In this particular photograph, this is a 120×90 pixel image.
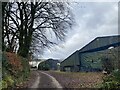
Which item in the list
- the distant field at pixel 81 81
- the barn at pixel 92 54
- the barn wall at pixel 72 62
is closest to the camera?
the distant field at pixel 81 81

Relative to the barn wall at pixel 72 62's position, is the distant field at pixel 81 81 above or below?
below

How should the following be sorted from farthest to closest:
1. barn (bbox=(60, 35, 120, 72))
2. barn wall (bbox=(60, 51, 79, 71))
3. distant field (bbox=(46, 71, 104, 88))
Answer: barn wall (bbox=(60, 51, 79, 71)) → barn (bbox=(60, 35, 120, 72)) → distant field (bbox=(46, 71, 104, 88))

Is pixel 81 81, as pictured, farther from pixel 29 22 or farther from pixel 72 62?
pixel 72 62

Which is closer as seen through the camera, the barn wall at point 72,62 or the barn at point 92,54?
the barn at point 92,54

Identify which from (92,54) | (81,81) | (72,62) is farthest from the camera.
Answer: (72,62)

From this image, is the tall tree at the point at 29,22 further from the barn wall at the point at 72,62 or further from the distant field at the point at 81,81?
the barn wall at the point at 72,62

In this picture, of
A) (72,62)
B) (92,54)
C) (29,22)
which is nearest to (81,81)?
(29,22)

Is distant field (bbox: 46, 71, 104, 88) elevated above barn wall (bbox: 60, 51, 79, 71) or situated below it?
below

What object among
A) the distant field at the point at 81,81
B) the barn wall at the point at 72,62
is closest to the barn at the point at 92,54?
the barn wall at the point at 72,62

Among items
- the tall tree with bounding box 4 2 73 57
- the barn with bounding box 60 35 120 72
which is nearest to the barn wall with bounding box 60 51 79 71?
the barn with bounding box 60 35 120 72

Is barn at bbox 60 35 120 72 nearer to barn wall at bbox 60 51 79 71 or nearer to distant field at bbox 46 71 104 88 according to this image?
barn wall at bbox 60 51 79 71

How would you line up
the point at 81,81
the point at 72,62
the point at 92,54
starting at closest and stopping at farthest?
the point at 81,81
the point at 92,54
the point at 72,62

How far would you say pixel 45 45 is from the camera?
3148 centimetres

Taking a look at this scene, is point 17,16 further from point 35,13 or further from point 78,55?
point 78,55
